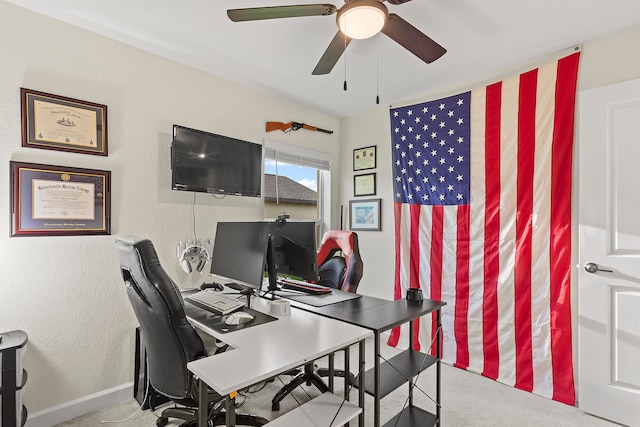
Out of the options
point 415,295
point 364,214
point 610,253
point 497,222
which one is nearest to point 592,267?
point 610,253

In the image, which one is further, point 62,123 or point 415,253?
point 415,253

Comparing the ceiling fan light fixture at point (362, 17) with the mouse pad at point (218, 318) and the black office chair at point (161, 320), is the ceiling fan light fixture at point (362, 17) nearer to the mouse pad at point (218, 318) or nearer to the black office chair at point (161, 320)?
the black office chair at point (161, 320)

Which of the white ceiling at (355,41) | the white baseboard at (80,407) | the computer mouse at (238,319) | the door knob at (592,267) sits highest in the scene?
the white ceiling at (355,41)

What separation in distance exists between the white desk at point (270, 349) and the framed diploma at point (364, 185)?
81.4 inches

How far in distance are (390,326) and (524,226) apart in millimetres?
1632

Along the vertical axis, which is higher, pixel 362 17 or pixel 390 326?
pixel 362 17

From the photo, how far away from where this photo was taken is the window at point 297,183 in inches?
128

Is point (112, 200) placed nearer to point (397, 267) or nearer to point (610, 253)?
point (397, 267)

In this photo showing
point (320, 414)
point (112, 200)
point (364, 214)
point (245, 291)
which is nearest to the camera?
point (320, 414)

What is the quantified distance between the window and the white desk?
5.65 ft

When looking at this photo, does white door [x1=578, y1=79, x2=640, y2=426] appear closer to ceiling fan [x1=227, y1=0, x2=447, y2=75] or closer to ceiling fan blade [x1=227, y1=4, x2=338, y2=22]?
ceiling fan [x1=227, y1=0, x2=447, y2=75]

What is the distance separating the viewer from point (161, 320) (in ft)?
4.66

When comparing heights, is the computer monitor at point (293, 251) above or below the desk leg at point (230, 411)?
above

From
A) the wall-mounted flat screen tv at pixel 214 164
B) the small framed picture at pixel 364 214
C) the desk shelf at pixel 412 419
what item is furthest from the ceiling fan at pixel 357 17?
the desk shelf at pixel 412 419
